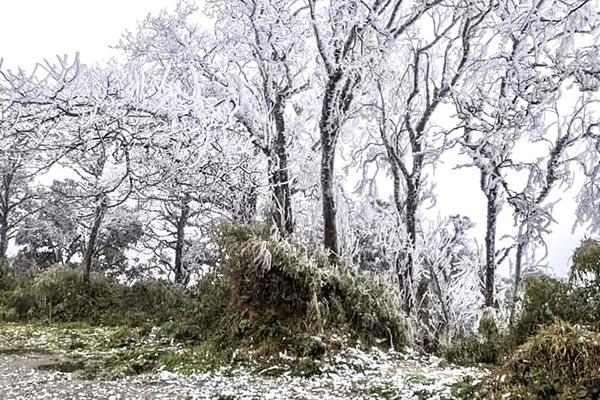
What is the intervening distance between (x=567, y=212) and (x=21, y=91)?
7063 millimetres

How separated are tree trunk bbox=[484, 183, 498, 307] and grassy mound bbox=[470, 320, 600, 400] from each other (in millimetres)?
4602

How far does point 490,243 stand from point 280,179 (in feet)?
10.9

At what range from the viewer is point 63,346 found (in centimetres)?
600

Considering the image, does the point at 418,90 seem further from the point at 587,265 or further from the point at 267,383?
the point at 267,383

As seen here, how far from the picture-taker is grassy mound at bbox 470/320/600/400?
9.53ft

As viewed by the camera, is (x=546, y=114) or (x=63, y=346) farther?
(x=546, y=114)

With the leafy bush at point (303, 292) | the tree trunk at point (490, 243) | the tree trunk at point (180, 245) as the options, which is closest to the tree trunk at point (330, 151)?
the leafy bush at point (303, 292)

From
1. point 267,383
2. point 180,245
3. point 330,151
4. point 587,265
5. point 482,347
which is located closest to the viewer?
point 267,383

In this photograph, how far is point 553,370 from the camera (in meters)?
3.04

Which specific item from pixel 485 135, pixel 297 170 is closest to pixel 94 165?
pixel 297 170

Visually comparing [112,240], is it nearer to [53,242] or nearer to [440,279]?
[53,242]

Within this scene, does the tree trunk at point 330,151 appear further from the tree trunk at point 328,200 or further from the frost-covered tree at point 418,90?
the frost-covered tree at point 418,90

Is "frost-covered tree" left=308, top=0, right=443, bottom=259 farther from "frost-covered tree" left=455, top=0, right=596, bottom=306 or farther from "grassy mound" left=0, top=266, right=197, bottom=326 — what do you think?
"grassy mound" left=0, top=266, right=197, bottom=326

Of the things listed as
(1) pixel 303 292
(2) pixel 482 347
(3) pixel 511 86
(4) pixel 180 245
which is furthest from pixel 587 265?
(4) pixel 180 245
